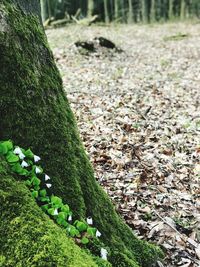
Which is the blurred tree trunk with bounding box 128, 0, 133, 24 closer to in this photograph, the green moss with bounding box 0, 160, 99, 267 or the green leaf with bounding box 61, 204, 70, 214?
the green leaf with bounding box 61, 204, 70, 214

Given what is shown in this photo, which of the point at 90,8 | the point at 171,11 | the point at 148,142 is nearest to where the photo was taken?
the point at 148,142

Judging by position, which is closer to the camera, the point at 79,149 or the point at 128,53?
the point at 79,149

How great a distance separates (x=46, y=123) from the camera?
2.90 metres

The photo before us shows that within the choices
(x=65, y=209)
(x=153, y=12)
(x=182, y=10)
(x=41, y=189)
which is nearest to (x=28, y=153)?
(x=41, y=189)

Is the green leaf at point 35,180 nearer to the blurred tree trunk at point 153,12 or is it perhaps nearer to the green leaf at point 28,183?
the green leaf at point 28,183

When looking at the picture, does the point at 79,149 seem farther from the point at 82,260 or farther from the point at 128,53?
the point at 128,53

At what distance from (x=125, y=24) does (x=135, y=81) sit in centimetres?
2186

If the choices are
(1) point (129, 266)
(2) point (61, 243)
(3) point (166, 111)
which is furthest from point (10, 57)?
(3) point (166, 111)

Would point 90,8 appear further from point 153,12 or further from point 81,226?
point 81,226

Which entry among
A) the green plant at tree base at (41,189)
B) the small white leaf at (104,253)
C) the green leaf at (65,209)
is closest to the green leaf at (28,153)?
the green plant at tree base at (41,189)

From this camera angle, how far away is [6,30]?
2805mm

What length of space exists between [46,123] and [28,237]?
1033mm

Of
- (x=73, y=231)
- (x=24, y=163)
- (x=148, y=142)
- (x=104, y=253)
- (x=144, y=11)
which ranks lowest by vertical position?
(x=148, y=142)

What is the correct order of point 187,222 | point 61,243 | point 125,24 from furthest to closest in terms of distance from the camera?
point 125,24, point 187,222, point 61,243
